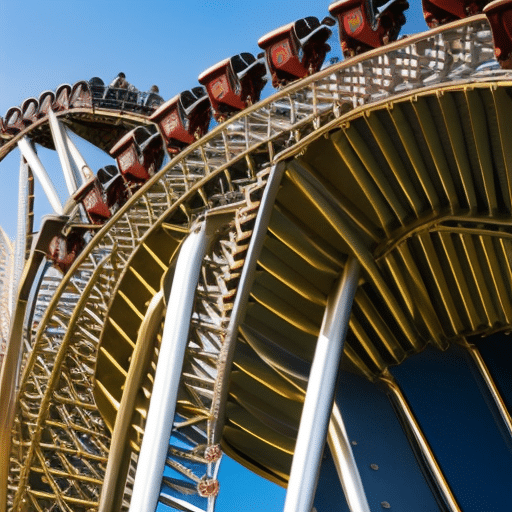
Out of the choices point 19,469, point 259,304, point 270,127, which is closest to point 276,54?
point 270,127

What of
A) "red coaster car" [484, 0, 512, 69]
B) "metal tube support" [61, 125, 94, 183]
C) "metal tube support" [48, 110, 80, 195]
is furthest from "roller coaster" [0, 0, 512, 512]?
"metal tube support" [61, 125, 94, 183]

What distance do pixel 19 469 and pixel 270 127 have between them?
6.64 m

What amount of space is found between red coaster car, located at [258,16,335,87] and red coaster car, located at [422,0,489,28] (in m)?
1.54

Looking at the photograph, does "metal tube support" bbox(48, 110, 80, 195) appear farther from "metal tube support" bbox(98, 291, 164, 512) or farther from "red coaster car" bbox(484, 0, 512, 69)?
"red coaster car" bbox(484, 0, 512, 69)

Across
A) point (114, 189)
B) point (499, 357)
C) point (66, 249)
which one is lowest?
point (499, 357)

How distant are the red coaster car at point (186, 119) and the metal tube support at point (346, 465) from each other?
3.76 m

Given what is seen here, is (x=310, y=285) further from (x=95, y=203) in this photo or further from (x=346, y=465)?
(x=95, y=203)

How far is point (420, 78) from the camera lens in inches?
420

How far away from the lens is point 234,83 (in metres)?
12.7

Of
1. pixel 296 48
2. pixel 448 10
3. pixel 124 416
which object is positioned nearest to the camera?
pixel 448 10

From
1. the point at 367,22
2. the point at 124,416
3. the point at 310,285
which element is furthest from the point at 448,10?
the point at 124,416

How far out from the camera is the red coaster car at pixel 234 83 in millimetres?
12539

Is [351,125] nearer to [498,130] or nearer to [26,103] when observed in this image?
[498,130]

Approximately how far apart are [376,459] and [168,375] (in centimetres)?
306
